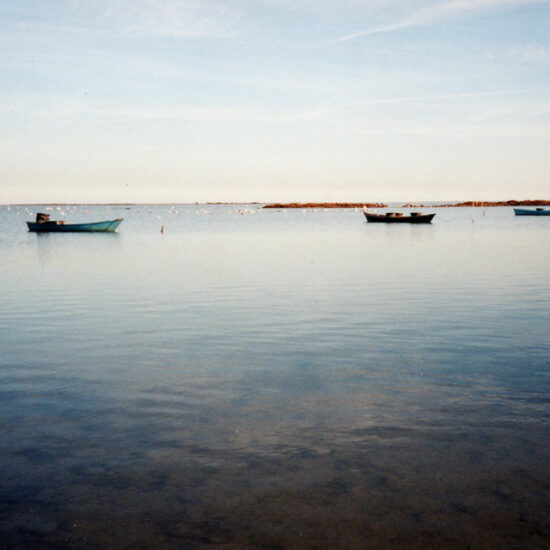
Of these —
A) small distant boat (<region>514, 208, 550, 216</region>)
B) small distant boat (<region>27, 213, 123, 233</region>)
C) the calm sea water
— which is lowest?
the calm sea water

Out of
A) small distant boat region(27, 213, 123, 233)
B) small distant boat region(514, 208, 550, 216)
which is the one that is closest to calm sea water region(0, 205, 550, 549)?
small distant boat region(27, 213, 123, 233)

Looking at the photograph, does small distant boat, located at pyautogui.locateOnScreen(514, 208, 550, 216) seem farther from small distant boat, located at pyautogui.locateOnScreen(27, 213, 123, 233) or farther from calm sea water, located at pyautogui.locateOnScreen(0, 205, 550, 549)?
calm sea water, located at pyautogui.locateOnScreen(0, 205, 550, 549)

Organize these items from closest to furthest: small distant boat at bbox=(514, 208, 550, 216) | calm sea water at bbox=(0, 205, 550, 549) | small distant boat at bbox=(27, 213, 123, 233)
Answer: calm sea water at bbox=(0, 205, 550, 549), small distant boat at bbox=(27, 213, 123, 233), small distant boat at bbox=(514, 208, 550, 216)

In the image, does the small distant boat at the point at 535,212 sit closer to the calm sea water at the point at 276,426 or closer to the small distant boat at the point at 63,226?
the small distant boat at the point at 63,226

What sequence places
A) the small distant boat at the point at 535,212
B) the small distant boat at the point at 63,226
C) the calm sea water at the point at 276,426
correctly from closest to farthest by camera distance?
the calm sea water at the point at 276,426
the small distant boat at the point at 63,226
the small distant boat at the point at 535,212

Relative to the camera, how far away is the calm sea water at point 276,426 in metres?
6.27

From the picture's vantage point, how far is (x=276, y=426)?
352 inches

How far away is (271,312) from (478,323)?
22.1 feet

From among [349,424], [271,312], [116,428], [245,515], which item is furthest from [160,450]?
[271,312]

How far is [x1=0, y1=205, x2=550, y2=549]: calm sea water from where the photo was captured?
627 centimetres

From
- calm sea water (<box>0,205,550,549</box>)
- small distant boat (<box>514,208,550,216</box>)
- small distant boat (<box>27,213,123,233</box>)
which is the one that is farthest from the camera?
small distant boat (<box>514,208,550,216</box>)

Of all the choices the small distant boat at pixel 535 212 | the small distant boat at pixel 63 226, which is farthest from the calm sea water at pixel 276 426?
the small distant boat at pixel 535 212

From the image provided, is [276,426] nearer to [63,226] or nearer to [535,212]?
[63,226]

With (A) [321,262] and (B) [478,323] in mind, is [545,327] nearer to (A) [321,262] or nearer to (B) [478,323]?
(B) [478,323]
